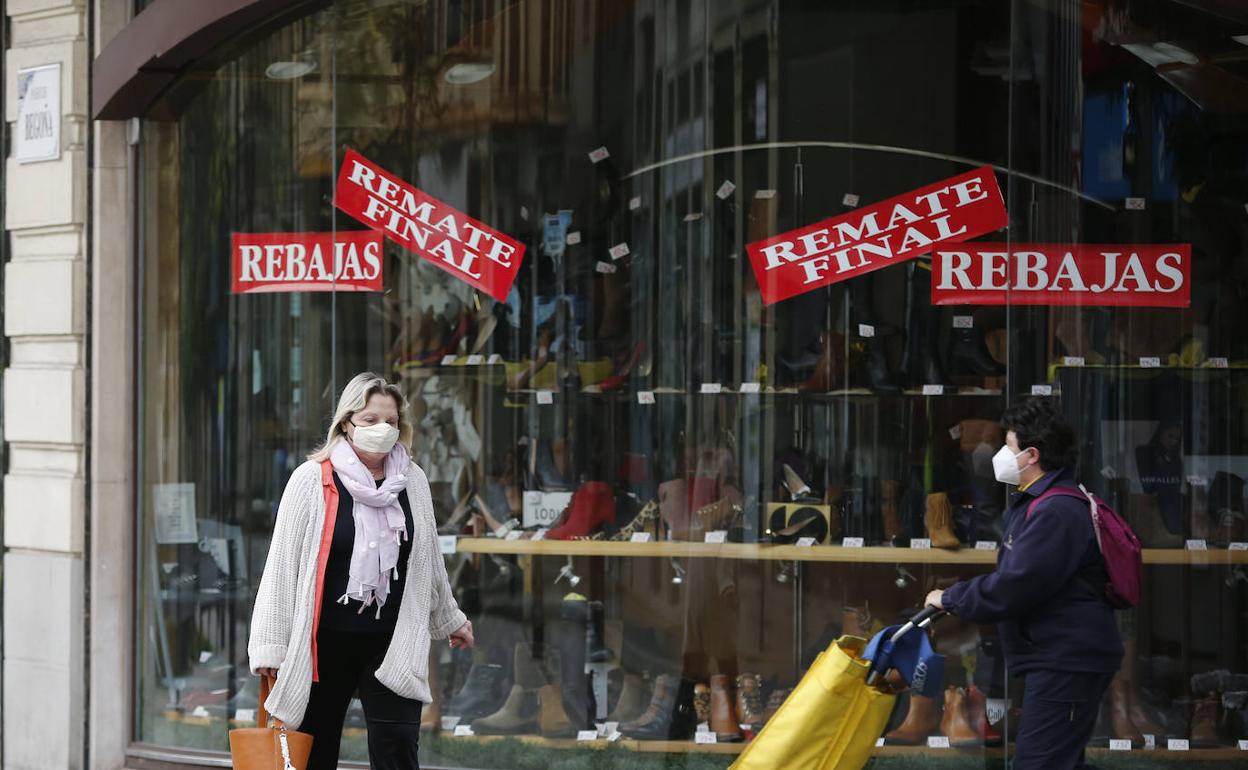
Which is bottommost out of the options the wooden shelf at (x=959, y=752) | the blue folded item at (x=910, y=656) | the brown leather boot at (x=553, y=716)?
the wooden shelf at (x=959, y=752)

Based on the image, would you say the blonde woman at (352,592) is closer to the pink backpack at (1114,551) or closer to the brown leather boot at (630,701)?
the brown leather boot at (630,701)

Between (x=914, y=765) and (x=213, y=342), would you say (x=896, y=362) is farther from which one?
(x=213, y=342)

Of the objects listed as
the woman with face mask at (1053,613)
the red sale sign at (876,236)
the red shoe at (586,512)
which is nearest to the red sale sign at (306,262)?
the red shoe at (586,512)

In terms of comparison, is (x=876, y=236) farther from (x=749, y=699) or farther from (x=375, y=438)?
(x=375, y=438)

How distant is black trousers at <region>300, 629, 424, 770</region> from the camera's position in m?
5.34

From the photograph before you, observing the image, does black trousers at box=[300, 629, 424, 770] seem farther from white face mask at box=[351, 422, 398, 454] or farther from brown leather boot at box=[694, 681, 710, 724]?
brown leather boot at box=[694, 681, 710, 724]

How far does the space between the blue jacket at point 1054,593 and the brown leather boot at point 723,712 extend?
1.86 m

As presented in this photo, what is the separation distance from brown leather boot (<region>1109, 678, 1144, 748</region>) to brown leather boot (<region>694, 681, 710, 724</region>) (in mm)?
1751

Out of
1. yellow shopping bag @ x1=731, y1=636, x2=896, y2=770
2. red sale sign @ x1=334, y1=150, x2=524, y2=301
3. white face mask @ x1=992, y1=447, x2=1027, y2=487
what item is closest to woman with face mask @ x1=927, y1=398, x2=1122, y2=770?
white face mask @ x1=992, y1=447, x2=1027, y2=487

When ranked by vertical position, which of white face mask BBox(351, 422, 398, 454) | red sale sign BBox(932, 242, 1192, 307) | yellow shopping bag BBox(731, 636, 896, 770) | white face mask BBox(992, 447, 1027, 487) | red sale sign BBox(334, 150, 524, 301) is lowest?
yellow shopping bag BBox(731, 636, 896, 770)

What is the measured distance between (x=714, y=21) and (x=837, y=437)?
1912 millimetres

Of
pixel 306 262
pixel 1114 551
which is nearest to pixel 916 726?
pixel 1114 551

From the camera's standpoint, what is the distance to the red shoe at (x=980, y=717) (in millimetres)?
6949

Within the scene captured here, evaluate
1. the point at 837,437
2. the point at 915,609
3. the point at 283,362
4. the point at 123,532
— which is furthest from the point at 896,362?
the point at 123,532
